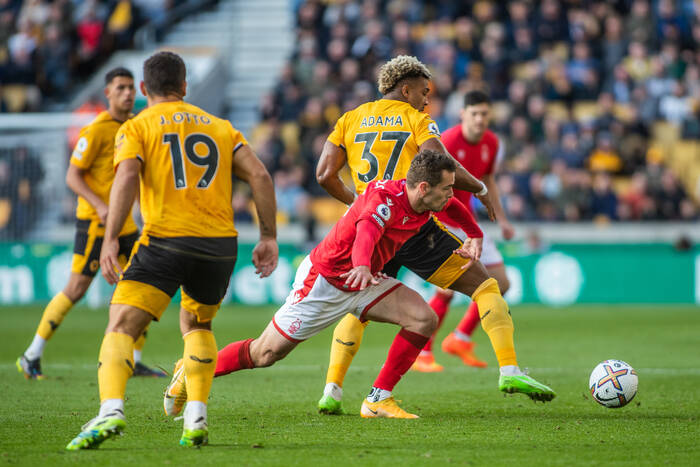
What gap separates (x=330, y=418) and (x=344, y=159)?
6.05ft

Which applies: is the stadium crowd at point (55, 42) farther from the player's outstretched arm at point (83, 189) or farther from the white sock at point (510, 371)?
the white sock at point (510, 371)

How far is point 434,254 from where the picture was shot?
6805mm

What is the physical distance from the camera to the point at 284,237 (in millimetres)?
19109

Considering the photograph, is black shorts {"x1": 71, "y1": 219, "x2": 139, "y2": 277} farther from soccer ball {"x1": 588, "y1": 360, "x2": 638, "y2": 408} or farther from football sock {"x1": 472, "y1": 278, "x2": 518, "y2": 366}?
soccer ball {"x1": 588, "y1": 360, "x2": 638, "y2": 408}

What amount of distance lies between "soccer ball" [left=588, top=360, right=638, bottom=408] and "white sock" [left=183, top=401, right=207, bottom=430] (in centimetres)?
284

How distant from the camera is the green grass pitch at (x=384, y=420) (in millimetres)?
5184

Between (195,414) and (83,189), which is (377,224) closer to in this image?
(195,414)

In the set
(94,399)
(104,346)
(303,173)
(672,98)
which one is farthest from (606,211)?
(104,346)

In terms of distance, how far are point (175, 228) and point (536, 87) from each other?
16550mm

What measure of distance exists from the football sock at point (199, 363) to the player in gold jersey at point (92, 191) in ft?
10.5

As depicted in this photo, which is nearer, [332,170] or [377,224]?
[377,224]

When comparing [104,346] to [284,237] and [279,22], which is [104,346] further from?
[279,22]

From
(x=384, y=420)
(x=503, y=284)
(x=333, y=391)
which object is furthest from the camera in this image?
(x=503, y=284)

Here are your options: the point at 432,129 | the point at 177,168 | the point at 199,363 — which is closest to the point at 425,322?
the point at 432,129
